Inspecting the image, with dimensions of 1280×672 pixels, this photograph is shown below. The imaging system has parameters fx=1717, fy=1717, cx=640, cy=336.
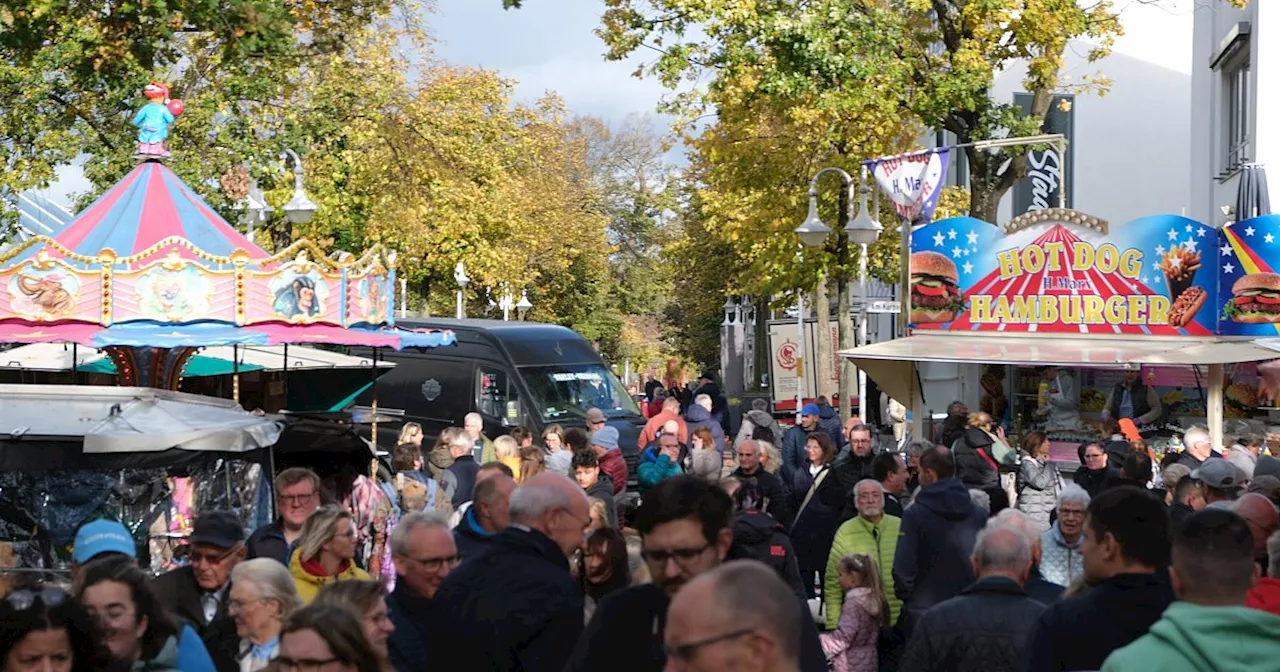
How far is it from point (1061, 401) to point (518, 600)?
16.4m

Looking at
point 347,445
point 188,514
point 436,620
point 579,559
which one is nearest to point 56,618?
point 436,620

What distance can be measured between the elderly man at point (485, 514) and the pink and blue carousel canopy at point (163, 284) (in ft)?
33.4

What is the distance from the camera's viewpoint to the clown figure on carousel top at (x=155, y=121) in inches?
766

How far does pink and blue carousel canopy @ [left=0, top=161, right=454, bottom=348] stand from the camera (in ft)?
55.7

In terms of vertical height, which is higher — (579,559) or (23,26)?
(23,26)

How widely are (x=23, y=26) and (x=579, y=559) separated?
7193mm

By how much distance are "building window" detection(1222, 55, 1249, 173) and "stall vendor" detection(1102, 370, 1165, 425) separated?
23.2 ft

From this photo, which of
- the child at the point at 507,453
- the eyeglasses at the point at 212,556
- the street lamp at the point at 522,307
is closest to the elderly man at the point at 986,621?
the eyeglasses at the point at 212,556

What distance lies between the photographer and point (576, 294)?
70.1 m

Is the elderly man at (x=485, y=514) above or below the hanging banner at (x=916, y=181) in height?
below

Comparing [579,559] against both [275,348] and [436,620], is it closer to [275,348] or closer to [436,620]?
[436,620]

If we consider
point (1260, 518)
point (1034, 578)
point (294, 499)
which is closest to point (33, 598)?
point (294, 499)

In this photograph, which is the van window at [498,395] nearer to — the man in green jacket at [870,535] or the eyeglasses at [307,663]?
the man in green jacket at [870,535]

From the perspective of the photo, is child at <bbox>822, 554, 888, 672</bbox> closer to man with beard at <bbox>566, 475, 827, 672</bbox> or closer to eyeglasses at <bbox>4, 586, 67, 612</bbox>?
man with beard at <bbox>566, 475, 827, 672</bbox>
